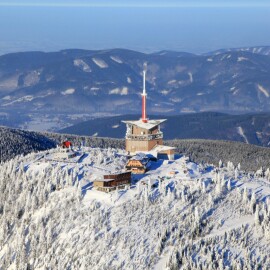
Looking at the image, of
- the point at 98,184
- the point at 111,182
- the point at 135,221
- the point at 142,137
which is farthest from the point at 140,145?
the point at 135,221

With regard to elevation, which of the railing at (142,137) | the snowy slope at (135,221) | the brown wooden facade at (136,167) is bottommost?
the snowy slope at (135,221)

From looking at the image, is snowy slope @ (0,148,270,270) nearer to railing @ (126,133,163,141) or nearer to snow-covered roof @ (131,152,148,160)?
snow-covered roof @ (131,152,148,160)

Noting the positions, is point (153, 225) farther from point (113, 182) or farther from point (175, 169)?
point (175, 169)

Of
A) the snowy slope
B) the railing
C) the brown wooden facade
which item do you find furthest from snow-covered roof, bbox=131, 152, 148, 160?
the railing

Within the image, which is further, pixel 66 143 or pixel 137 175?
pixel 66 143

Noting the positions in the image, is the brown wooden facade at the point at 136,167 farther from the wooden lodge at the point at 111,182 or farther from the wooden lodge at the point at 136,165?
the wooden lodge at the point at 111,182

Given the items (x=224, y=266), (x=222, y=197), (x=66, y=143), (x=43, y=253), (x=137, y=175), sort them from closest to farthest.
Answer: (x=224, y=266) < (x=43, y=253) < (x=222, y=197) < (x=137, y=175) < (x=66, y=143)

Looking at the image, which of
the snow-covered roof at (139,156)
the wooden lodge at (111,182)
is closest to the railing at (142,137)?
the snow-covered roof at (139,156)

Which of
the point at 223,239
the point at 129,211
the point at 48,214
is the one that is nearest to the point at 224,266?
the point at 223,239
